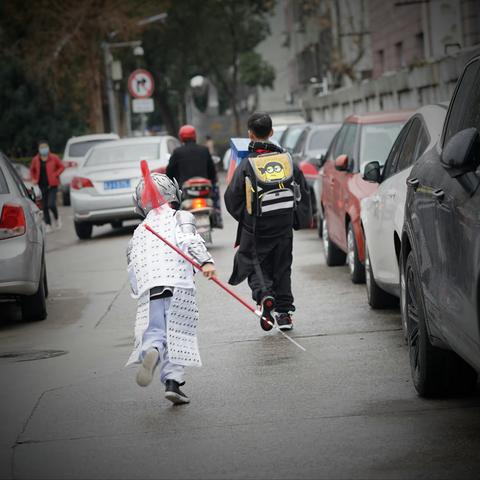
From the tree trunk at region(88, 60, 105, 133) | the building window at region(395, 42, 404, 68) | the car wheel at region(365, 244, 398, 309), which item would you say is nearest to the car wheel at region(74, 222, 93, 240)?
the car wheel at region(365, 244, 398, 309)

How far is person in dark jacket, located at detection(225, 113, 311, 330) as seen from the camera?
991 centimetres

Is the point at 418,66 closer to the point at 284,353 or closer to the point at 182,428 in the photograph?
the point at 284,353

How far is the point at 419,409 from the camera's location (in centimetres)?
688

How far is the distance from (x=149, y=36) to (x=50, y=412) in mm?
54031

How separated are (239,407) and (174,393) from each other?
1.30 feet

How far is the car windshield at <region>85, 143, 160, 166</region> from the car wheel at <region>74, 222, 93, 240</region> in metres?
1.06

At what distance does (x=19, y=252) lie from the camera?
11039 millimetres

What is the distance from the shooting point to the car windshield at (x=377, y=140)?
1301 cm

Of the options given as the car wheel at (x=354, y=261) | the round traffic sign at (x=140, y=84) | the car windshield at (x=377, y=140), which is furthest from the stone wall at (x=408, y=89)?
the round traffic sign at (x=140, y=84)

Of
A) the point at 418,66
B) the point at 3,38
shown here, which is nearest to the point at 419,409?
the point at 418,66

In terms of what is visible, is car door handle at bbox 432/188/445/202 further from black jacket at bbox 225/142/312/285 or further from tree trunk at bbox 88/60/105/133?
tree trunk at bbox 88/60/105/133

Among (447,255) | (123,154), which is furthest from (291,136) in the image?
(447,255)

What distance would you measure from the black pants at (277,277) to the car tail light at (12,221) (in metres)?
2.31

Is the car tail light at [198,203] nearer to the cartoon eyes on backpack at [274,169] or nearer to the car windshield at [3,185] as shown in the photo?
the car windshield at [3,185]
